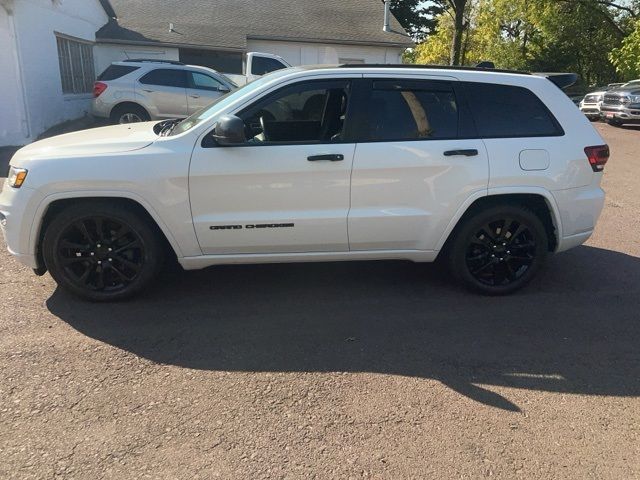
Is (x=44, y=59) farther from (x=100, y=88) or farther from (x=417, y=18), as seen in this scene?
(x=417, y=18)

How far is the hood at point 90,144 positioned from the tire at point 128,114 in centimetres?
853

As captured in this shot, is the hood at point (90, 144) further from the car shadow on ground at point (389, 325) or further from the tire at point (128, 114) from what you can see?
the tire at point (128, 114)

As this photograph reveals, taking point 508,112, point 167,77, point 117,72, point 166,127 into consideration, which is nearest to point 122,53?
point 117,72

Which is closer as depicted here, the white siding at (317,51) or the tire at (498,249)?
the tire at (498,249)

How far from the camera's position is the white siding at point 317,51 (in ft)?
71.5

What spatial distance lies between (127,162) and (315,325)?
1811 millimetres

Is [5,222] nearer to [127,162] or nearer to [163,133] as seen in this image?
[127,162]

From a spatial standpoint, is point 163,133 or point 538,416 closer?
point 538,416

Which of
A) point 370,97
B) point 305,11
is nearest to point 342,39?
point 305,11

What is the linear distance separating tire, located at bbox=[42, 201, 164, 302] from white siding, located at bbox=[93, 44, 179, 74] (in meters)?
16.8

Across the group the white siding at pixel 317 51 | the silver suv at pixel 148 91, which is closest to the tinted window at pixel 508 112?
the silver suv at pixel 148 91

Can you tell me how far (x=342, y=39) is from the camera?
71.8ft

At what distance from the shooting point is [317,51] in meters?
22.2

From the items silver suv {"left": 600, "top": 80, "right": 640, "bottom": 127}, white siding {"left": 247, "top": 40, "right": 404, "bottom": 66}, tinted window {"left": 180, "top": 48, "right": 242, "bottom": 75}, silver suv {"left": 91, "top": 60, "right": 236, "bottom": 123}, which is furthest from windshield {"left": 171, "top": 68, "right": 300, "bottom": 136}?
silver suv {"left": 600, "top": 80, "right": 640, "bottom": 127}
